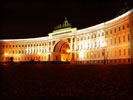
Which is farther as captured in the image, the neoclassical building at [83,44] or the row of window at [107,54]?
the neoclassical building at [83,44]

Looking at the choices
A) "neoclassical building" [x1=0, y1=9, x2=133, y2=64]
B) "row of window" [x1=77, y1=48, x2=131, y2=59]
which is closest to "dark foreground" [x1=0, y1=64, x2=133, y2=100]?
"neoclassical building" [x1=0, y1=9, x2=133, y2=64]

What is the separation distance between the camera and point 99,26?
54781 millimetres

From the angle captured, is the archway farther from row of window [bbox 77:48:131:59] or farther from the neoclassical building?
row of window [bbox 77:48:131:59]

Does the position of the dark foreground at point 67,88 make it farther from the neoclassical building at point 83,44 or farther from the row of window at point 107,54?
the row of window at point 107,54

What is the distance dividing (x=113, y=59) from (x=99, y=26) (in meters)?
12.4

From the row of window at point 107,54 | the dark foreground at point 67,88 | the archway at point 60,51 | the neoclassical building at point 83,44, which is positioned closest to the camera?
the dark foreground at point 67,88

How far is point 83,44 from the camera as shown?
204ft

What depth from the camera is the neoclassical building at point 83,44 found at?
143 feet

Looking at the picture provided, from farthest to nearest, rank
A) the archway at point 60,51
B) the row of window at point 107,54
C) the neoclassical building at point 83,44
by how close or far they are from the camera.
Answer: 1. the archway at point 60,51
2. the neoclassical building at point 83,44
3. the row of window at point 107,54

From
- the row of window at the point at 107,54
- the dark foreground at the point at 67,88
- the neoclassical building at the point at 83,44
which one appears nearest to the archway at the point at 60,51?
the neoclassical building at the point at 83,44

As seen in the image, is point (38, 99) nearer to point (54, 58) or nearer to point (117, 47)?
point (117, 47)

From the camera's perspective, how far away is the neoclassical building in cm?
4356

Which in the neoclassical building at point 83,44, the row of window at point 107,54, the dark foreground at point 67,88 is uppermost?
the neoclassical building at point 83,44

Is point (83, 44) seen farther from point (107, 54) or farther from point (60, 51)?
point (60, 51)
